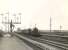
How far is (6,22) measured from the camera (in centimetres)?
5434

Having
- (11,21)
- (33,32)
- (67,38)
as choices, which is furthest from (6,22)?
(67,38)

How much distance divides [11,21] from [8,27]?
6.82 ft

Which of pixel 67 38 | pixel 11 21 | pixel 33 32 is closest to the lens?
pixel 67 38

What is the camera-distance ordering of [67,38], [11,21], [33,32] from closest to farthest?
[67,38], [33,32], [11,21]

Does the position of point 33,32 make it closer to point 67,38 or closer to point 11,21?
point 67,38

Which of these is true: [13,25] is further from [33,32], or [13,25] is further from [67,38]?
[67,38]

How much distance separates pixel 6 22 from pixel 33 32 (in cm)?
2160

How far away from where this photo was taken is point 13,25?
56.2 meters

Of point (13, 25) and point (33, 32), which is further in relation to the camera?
point (13, 25)

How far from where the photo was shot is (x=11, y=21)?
54.2 metres

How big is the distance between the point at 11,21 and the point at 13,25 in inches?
88.8

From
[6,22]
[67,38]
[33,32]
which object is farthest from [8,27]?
[67,38]

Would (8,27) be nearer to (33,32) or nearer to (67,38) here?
(33,32)

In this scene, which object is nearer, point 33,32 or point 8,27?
point 33,32
